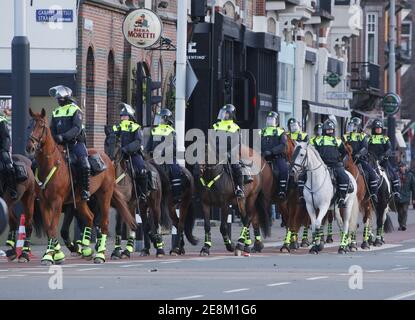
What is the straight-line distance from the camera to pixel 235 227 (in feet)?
137

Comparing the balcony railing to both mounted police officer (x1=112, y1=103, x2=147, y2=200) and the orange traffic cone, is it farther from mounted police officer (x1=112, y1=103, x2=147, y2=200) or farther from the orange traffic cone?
the orange traffic cone

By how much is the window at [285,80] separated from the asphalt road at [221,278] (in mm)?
26542

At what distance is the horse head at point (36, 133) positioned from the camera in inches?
965

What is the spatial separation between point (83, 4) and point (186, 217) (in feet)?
23.9

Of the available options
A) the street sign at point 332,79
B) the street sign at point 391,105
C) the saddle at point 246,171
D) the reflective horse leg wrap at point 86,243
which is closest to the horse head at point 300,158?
the saddle at point 246,171

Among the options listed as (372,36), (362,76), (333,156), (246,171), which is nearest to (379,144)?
(333,156)

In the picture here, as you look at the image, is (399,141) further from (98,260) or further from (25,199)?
(98,260)

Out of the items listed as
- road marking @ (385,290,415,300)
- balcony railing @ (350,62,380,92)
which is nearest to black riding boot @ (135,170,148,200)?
road marking @ (385,290,415,300)

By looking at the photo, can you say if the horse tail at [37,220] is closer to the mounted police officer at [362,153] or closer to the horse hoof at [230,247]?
the horse hoof at [230,247]

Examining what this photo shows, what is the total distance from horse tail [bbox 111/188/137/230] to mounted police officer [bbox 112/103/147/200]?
516mm

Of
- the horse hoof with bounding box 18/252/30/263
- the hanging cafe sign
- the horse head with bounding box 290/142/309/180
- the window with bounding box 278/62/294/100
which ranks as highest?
the hanging cafe sign

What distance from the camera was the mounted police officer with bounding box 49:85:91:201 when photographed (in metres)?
25.3
